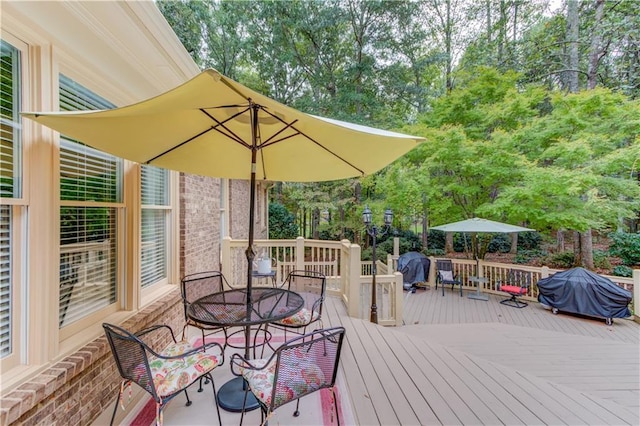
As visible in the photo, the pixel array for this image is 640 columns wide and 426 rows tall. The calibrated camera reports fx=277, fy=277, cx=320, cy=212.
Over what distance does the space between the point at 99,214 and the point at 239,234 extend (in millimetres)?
6635

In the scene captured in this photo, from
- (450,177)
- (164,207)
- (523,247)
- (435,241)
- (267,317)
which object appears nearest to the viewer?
(267,317)

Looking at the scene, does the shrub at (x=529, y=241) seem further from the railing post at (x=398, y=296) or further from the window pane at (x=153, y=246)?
the window pane at (x=153, y=246)

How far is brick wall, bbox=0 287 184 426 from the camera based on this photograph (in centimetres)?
156

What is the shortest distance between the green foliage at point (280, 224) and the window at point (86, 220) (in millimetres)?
10278

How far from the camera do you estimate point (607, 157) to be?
6152 mm

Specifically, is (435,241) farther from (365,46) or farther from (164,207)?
(164,207)

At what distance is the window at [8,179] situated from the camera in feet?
5.54

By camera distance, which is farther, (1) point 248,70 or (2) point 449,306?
(1) point 248,70

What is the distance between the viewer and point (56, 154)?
1973 millimetres

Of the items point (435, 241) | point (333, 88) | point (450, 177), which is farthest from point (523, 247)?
point (333, 88)

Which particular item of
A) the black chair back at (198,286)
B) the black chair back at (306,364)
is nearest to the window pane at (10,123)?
the black chair back at (198,286)

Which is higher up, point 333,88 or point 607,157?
point 333,88

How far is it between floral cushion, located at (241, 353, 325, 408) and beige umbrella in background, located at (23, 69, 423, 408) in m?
0.86

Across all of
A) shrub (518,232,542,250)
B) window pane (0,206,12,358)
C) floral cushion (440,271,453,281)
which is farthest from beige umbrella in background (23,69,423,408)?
shrub (518,232,542,250)
